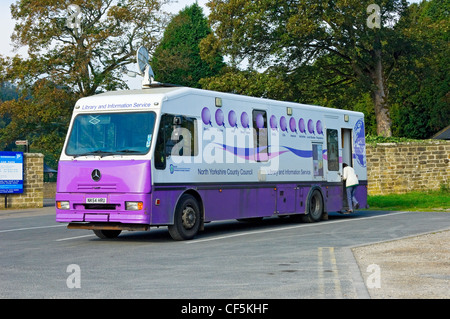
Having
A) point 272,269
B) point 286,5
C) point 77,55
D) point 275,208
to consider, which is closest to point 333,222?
point 275,208

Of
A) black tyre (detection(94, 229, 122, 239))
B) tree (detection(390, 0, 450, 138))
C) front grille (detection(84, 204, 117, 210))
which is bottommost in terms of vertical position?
black tyre (detection(94, 229, 122, 239))

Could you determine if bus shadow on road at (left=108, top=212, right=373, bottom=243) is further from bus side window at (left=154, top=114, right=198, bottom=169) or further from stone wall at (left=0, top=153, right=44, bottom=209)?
stone wall at (left=0, top=153, right=44, bottom=209)

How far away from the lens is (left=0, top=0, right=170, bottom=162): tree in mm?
45250

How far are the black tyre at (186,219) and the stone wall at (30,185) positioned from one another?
17983 mm

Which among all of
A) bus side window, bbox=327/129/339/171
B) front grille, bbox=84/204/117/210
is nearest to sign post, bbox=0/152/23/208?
bus side window, bbox=327/129/339/171

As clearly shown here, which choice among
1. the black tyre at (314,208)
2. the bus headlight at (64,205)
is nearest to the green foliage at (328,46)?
the black tyre at (314,208)

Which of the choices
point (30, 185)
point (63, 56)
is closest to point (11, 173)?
point (30, 185)

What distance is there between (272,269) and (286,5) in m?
33.9

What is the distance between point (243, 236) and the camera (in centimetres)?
1730

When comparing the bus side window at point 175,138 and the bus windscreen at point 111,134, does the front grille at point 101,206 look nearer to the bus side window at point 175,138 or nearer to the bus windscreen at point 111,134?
the bus windscreen at point 111,134

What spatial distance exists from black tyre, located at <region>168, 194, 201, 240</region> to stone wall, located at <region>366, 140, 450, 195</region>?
2124cm

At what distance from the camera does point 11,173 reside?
Result: 106 ft

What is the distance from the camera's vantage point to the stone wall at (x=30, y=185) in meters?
32.8

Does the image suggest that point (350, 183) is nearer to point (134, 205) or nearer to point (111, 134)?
point (111, 134)
